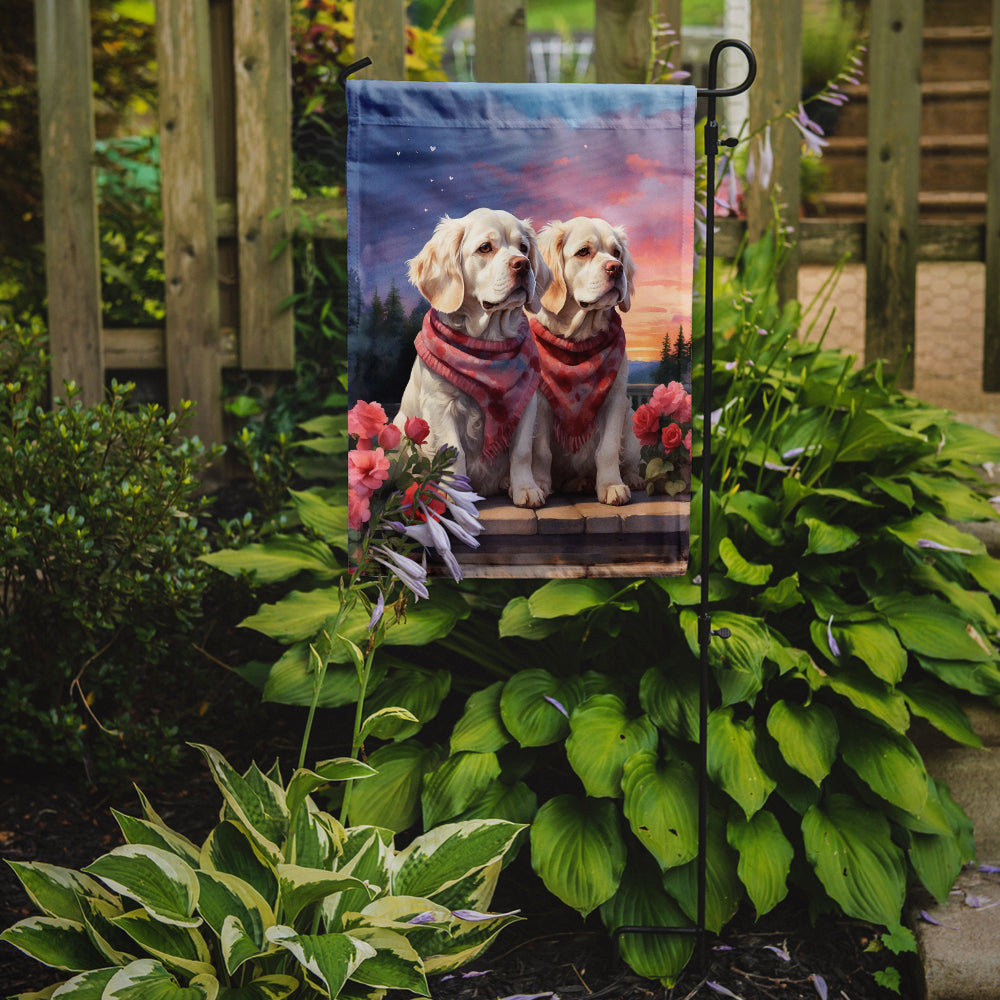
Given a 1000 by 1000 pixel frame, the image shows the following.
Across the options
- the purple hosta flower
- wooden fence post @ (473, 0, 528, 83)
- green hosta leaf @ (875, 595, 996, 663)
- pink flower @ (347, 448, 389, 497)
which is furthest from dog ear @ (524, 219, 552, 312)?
wooden fence post @ (473, 0, 528, 83)

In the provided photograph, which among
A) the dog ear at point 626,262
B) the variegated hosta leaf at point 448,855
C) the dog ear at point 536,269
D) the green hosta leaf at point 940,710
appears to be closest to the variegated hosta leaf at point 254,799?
the variegated hosta leaf at point 448,855

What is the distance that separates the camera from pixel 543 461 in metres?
1.99

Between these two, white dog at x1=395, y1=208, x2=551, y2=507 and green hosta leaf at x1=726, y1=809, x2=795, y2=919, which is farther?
green hosta leaf at x1=726, y1=809, x2=795, y2=919

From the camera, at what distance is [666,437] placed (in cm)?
194

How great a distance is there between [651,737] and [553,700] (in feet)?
0.69

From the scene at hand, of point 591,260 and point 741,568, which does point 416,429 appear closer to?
point 591,260

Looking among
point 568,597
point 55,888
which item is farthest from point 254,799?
point 568,597

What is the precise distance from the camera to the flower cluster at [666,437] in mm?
1942

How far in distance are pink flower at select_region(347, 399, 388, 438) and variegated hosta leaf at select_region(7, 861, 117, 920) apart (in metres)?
0.87

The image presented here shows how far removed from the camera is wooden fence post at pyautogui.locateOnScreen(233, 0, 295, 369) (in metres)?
3.30

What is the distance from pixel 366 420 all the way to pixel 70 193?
2.05 metres

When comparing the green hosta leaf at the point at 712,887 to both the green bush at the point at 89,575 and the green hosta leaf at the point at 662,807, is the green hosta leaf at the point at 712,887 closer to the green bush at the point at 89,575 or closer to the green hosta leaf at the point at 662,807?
the green hosta leaf at the point at 662,807

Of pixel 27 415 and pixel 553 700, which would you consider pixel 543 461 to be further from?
pixel 27 415

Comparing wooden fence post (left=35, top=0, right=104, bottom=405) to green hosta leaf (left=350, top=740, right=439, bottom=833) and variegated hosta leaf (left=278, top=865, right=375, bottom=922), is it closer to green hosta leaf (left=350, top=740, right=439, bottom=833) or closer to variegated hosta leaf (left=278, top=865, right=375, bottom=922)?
green hosta leaf (left=350, top=740, right=439, bottom=833)
